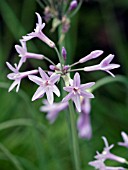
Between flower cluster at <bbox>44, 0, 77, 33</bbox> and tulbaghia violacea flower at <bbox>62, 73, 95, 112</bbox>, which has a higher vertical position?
flower cluster at <bbox>44, 0, 77, 33</bbox>

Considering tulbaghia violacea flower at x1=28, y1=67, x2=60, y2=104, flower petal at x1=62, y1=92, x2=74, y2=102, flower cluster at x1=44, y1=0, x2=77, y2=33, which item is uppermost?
flower cluster at x1=44, y1=0, x2=77, y2=33

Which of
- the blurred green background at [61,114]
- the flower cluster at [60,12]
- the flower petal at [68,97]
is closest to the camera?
the flower petal at [68,97]

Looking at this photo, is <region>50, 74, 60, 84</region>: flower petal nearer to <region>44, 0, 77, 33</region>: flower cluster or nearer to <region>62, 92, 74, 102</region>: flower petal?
<region>62, 92, 74, 102</region>: flower petal

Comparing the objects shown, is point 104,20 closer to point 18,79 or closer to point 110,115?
point 110,115

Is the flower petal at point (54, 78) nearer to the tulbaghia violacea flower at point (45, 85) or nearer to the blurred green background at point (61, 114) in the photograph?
the tulbaghia violacea flower at point (45, 85)

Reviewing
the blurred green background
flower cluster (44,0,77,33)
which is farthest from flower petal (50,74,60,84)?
the blurred green background

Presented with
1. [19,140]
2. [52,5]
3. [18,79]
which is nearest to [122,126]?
[19,140]

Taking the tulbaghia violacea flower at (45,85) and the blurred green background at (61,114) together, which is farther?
the blurred green background at (61,114)

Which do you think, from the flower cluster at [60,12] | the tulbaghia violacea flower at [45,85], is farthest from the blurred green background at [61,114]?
the tulbaghia violacea flower at [45,85]
